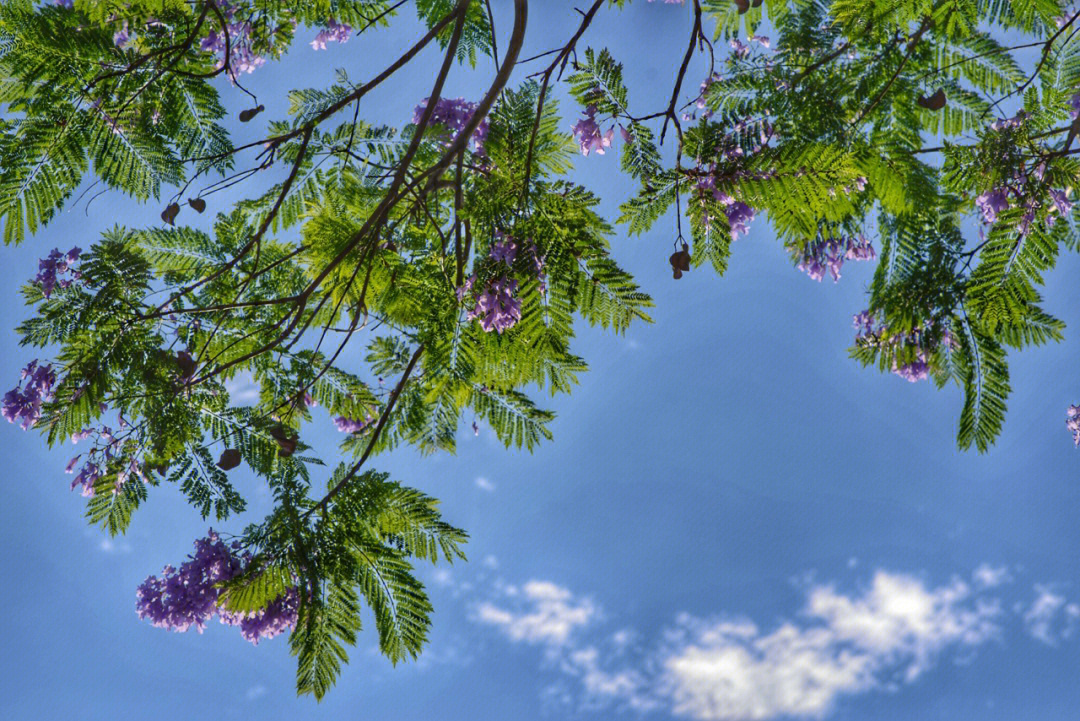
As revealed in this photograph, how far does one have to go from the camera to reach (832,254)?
395 centimetres

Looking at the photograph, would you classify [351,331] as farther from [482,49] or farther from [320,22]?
[320,22]

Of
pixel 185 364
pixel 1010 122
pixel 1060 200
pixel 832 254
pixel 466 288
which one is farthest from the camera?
pixel 832 254

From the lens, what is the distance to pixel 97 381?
2.63m

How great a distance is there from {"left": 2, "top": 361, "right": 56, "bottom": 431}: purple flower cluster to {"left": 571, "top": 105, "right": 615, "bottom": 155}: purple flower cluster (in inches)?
89.6

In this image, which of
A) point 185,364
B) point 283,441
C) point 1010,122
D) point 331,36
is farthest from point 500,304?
point 331,36

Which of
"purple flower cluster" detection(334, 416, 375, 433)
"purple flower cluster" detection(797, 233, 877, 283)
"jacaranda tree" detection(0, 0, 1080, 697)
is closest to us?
"jacaranda tree" detection(0, 0, 1080, 697)

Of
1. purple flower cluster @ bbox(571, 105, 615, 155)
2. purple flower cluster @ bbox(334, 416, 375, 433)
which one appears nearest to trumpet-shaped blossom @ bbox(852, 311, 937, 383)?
purple flower cluster @ bbox(571, 105, 615, 155)

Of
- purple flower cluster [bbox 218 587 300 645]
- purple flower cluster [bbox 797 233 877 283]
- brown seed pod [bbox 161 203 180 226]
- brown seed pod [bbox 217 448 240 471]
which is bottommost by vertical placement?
purple flower cluster [bbox 218 587 300 645]

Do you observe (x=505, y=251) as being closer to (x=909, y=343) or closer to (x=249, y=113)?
(x=249, y=113)

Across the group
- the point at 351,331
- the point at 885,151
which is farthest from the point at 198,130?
the point at 885,151

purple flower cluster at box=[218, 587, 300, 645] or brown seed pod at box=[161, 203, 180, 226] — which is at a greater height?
brown seed pod at box=[161, 203, 180, 226]

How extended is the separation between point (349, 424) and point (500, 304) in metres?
1.49

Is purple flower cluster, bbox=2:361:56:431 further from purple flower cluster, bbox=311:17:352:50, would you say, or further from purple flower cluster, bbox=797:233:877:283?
purple flower cluster, bbox=797:233:877:283

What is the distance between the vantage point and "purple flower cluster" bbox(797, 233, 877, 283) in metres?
3.87
